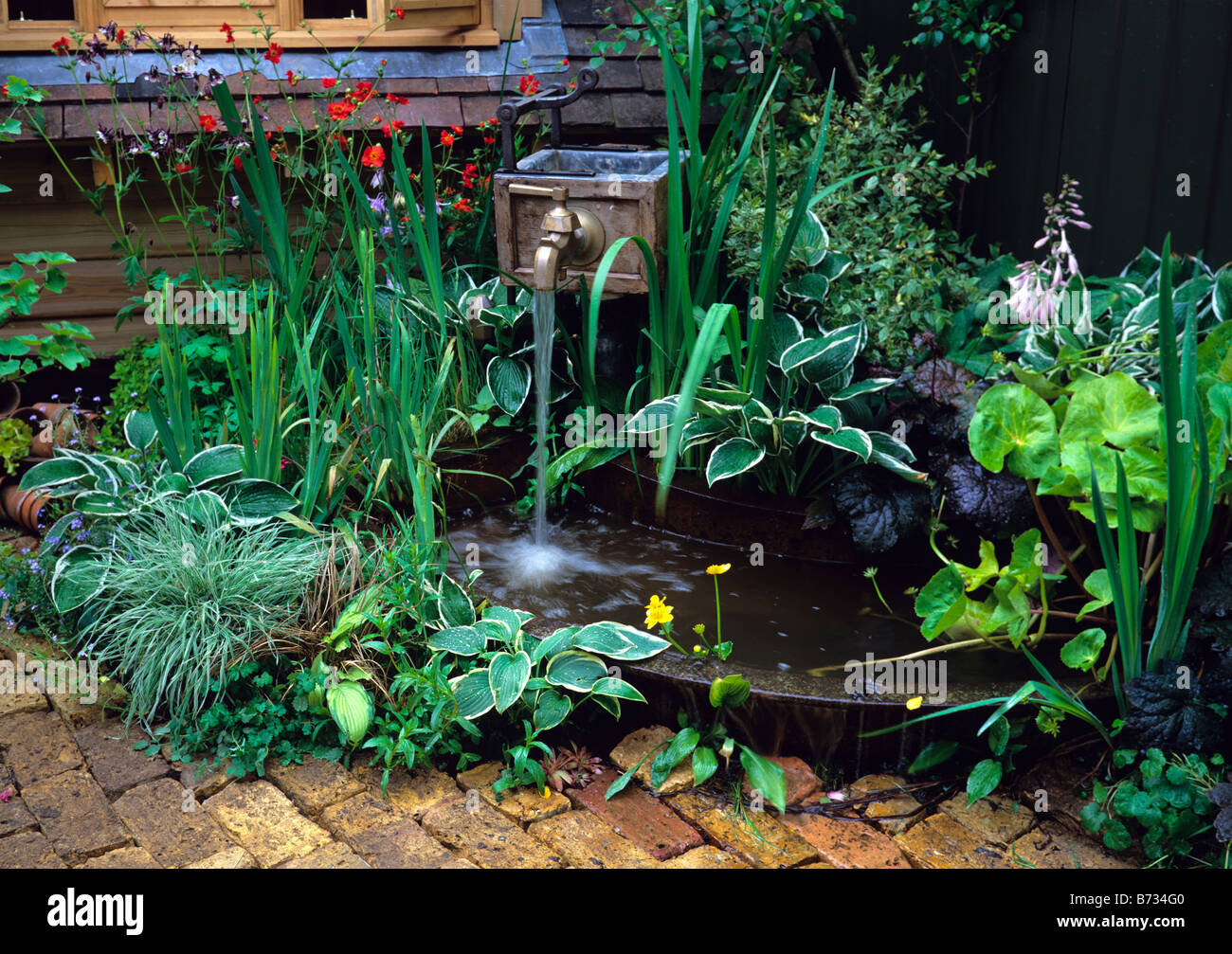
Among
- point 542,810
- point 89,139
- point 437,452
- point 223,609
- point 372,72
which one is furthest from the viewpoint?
point 372,72

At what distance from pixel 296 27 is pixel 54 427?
69.2 inches

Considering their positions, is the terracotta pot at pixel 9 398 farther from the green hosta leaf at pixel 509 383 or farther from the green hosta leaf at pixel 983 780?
the green hosta leaf at pixel 983 780

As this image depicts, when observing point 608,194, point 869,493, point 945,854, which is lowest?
point 945,854

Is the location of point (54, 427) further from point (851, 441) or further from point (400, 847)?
point (851, 441)

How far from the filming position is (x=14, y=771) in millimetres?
2396

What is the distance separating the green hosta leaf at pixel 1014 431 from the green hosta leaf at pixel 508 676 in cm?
113

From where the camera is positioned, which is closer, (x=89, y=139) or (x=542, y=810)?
(x=542, y=810)

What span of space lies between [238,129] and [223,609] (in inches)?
53.0

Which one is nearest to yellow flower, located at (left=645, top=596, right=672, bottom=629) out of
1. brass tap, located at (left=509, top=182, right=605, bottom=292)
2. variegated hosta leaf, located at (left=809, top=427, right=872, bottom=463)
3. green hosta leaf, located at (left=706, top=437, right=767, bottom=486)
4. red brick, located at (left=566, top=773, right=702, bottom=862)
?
red brick, located at (left=566, top=773, right=702, bottom=862)

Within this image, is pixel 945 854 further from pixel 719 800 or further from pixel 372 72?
pixel 372 72

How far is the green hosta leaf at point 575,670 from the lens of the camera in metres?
2.44

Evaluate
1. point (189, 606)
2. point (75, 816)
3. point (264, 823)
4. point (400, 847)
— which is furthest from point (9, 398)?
point (400, 847)

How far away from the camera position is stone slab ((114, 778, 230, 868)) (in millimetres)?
2150

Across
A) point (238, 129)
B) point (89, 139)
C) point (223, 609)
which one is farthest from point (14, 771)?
point (89, 139)
